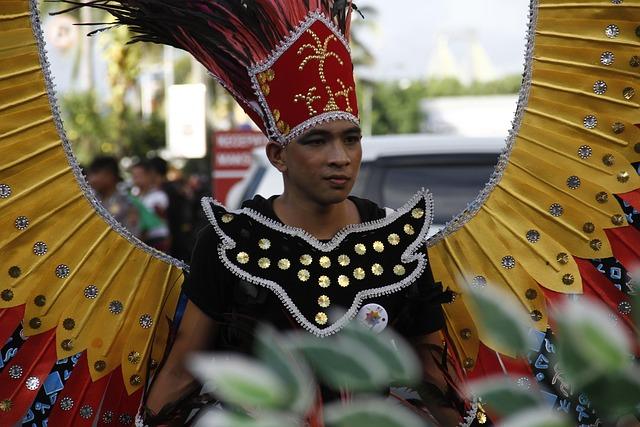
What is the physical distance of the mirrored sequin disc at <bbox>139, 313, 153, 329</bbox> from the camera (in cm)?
288

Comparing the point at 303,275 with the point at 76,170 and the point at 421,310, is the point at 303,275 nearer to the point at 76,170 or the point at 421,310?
the point at 421,310

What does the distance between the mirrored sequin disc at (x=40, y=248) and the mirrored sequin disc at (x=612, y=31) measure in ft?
4.95

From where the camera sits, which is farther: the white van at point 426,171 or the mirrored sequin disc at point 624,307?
the white van at point 426,171

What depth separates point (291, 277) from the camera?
2.50 m

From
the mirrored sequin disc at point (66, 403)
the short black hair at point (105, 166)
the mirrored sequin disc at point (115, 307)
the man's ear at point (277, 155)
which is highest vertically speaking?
the man's ear at point (277, 155)

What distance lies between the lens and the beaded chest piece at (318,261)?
248 centimetres

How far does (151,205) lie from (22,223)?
23.4ft

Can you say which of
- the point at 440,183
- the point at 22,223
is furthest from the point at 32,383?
the point at 440,183

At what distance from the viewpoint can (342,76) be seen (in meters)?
2.54

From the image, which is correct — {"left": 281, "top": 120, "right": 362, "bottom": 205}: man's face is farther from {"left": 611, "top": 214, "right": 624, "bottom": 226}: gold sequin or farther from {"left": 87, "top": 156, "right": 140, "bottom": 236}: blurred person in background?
{"left": 87, "top": 156, "right": 140, "bottom": 236}: blurred person in background

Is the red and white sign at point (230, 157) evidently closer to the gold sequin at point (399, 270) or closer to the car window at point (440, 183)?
the car window at point (440, 183)

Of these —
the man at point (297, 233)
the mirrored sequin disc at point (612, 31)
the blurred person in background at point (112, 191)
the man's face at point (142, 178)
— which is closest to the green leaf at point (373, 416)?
the man at point (297, 233)

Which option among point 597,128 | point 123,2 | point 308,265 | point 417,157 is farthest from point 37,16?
point 417,157

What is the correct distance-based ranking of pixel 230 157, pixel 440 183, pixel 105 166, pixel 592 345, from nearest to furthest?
pixel 592 345 < pixel 440 183 < pixel 105 166 < pixel 230 157
